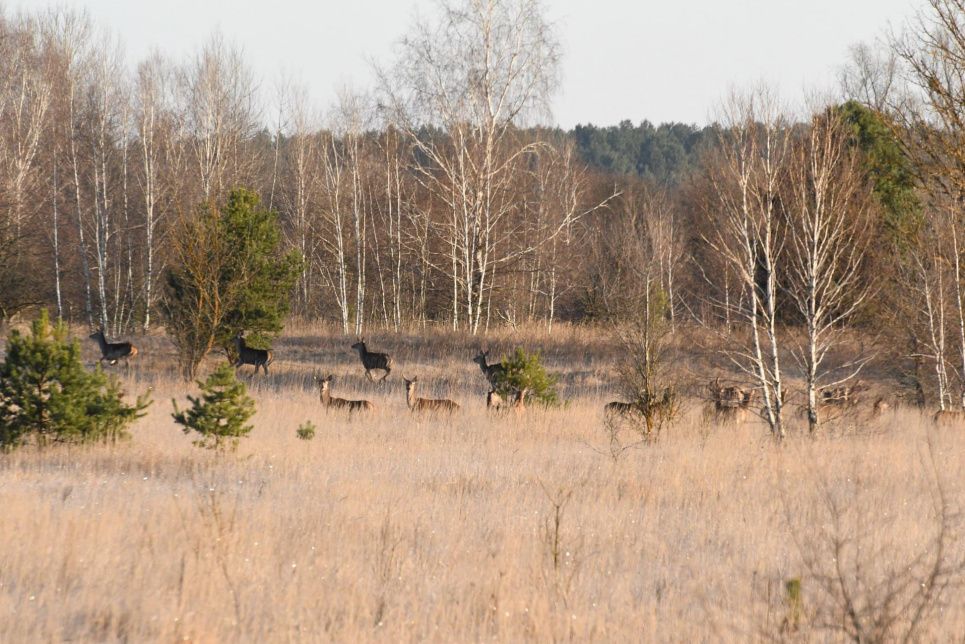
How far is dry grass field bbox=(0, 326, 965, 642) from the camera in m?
4.47

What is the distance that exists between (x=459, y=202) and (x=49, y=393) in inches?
725

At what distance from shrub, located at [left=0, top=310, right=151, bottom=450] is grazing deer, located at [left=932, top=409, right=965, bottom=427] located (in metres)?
11.7

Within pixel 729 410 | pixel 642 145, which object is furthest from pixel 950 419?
pixel 642 145

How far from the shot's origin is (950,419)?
41.5 feet

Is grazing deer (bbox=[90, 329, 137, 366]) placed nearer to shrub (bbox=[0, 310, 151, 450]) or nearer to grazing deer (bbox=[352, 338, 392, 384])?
grazing deer (bbox=[352, 338, 392, 384])

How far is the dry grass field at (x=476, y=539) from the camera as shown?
447 cm

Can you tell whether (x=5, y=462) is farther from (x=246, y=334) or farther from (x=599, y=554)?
(x=246, y=334)

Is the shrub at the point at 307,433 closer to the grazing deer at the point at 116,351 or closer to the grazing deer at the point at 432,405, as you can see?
the grazing deer at the point at 432,405

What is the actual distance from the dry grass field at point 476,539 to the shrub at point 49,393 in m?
0.35

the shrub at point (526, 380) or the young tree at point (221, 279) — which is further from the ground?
the young tree at point (221, 279)

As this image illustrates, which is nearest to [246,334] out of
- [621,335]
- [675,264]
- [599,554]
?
[621,335]

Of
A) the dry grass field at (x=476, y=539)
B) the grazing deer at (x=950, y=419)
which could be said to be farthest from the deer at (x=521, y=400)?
the grazing deer at (x=950, y=419)

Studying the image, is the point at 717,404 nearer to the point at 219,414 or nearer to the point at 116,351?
the point at 219,414

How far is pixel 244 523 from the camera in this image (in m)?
6.07
